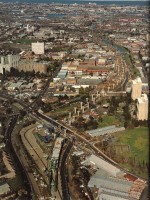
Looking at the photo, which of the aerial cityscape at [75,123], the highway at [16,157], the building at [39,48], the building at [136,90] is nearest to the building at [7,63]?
the aerial cityscape at [75,123]

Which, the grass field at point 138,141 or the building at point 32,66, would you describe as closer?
the grass field at point 138,141

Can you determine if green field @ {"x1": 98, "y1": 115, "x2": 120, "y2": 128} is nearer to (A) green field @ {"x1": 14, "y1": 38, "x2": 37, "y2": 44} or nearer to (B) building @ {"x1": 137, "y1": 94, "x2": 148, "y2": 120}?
(B) building @ {"x1": 137, "y1": 94, "x2": 148, "y2": 120}

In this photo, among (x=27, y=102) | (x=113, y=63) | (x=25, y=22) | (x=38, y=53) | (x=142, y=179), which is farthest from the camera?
(x=25, y=22)

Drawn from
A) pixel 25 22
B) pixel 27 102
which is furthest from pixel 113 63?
pixel 25 22

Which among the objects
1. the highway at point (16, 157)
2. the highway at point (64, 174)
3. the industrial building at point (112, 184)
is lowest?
the highway at point (16, 157)

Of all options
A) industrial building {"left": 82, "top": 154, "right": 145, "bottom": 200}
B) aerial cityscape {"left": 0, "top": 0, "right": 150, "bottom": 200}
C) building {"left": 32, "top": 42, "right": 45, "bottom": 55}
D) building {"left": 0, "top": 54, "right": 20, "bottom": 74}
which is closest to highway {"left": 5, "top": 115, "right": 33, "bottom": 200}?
aerial cityscape {"left": 0, "top": 0, "right": 150, "bottom": 200}

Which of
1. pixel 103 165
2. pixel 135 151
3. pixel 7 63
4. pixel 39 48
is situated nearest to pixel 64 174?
pixel 103 165

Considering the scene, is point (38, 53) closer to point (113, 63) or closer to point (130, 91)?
point (113, 63)

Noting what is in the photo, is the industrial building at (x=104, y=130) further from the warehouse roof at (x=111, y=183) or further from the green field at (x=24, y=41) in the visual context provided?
the green field at (x=24, y=41)
